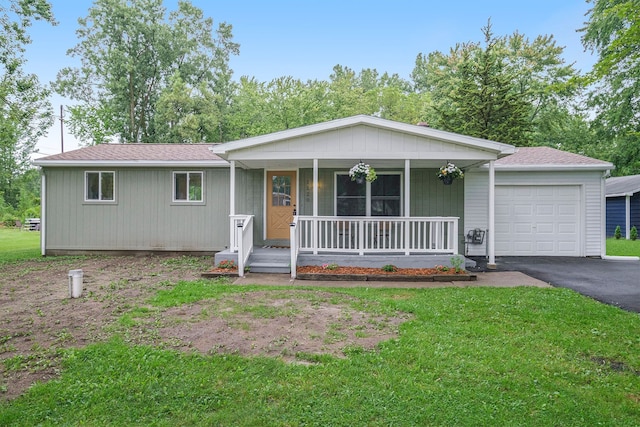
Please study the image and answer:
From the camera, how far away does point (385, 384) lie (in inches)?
116

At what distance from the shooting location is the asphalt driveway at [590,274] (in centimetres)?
600

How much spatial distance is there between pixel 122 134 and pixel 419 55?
30177mm

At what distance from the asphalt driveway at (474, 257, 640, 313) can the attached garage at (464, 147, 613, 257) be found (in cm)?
53

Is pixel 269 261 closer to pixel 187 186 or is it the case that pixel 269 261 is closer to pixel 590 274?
pixel 187 186

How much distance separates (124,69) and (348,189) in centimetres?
2176

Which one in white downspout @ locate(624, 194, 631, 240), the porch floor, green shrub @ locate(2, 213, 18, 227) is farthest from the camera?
green shrub @ locate(2, 213, 18, 227)

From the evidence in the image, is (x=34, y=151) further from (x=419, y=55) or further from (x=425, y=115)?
(x=419, y=55)

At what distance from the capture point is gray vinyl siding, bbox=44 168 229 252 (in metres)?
10.6

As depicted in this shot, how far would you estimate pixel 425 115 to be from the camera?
76.4 ft

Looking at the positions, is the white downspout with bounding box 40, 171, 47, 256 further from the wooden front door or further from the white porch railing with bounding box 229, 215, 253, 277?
the wooden front door

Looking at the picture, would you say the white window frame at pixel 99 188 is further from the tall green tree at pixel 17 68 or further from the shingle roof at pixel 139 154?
the tall green tree at pixel 17 68

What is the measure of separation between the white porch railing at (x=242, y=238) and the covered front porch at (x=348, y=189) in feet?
0.07

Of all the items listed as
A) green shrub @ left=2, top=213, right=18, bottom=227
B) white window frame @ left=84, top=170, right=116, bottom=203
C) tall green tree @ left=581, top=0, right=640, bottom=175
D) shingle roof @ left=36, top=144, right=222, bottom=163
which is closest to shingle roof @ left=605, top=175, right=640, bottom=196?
tall green tree @ left=581, top=0, right=640, bottom=175

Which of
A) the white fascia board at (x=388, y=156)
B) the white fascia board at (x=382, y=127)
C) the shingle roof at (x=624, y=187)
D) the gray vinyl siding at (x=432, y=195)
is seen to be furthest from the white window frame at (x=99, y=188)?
the shingle roof at (x=624, y=187)
